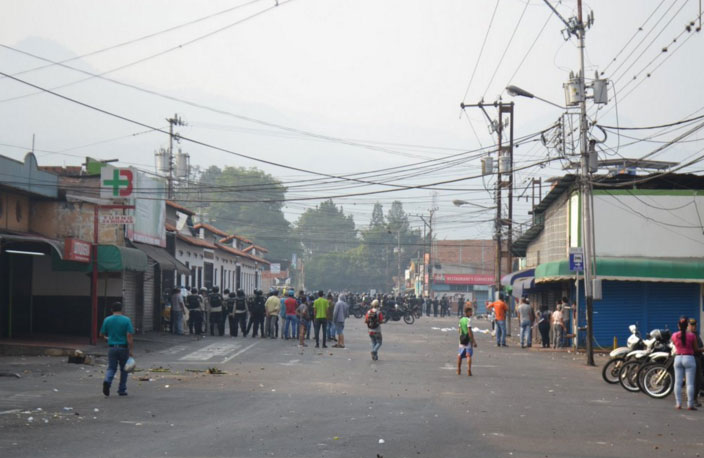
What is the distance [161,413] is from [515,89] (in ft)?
62.3

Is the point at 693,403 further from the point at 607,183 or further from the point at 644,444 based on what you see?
the point at 607,183

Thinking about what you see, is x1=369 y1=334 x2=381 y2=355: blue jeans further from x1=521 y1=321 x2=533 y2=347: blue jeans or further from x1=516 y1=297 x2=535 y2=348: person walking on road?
x1=521 y1=321 x2=533 y2=347: blue jeans

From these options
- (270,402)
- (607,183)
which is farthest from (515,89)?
(270,402)

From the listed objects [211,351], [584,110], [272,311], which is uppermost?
[584,110]

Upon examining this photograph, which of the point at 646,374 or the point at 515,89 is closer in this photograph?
the point at 646,374

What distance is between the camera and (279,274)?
9875 centimetres

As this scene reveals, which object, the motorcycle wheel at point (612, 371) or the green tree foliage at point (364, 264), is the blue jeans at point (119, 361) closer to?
the motorcycle wheel at point (612, 371)

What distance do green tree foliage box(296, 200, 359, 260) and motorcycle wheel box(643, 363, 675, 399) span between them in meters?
133

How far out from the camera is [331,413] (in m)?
13.3

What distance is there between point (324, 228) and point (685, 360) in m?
141

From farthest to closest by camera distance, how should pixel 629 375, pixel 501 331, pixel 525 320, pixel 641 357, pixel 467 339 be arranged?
pixel 501 331
pixel 525 320
pixel 467 339
pixel 629 375
pixel 641 357

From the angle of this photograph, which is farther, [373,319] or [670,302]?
[670,302]

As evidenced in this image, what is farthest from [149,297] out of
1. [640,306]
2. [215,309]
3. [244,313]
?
[640,306]

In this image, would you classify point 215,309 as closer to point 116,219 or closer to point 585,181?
point 116,219
